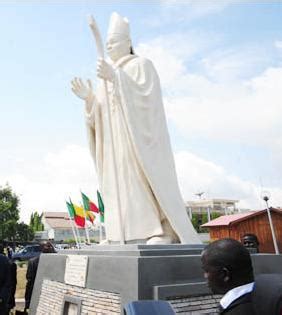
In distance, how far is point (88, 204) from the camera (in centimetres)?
869

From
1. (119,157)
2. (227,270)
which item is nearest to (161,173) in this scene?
(119,157)

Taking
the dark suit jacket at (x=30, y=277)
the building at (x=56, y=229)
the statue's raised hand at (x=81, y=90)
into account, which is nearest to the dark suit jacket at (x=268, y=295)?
the statue's raised hand at (x=81, y=90)

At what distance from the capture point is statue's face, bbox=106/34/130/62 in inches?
216

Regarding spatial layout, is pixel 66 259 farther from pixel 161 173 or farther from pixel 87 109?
pixel 87 109

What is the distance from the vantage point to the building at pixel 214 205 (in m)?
64.7

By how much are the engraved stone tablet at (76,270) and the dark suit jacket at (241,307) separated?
297 centimetres

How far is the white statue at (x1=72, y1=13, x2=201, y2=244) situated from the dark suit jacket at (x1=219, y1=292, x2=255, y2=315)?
10.1ft

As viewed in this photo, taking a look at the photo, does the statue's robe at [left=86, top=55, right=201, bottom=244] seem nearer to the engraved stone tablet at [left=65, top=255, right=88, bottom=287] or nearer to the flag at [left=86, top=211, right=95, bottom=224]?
the engraved stone tablet at [left=65, top=255, right=88, bottom=287]

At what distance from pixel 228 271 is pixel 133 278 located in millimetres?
2104

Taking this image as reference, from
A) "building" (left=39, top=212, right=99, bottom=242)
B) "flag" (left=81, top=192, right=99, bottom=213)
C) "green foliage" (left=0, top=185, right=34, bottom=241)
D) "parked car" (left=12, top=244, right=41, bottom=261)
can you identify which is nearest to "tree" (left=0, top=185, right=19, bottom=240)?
"green foliage" (left=0, top=185, right=34, bottom=241)

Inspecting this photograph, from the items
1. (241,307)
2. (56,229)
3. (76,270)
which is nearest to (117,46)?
(76,270)

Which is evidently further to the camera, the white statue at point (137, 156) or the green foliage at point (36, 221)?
the green foliage at point (36, 221)

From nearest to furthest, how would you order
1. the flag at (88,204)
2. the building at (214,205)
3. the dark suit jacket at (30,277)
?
the dark suit jacket at (30,277), the flag at (88,204), the building at (214,205)

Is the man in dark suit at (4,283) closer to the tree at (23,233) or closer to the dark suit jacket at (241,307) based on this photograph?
the dark suit jacket at (241,307)
